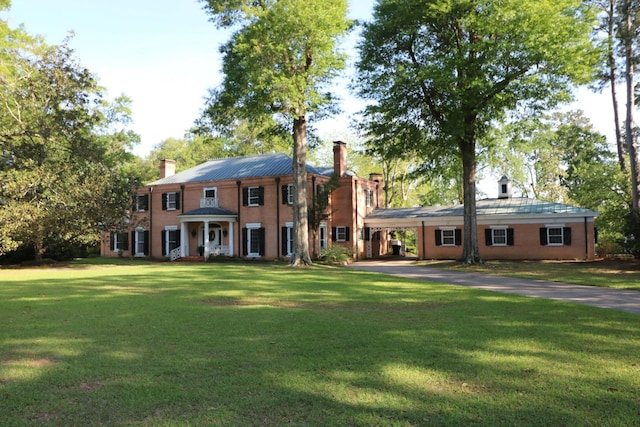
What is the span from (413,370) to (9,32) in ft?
118

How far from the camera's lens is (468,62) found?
2309cm

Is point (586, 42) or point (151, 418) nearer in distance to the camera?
point (151, 418)

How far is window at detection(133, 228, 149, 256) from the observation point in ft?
125

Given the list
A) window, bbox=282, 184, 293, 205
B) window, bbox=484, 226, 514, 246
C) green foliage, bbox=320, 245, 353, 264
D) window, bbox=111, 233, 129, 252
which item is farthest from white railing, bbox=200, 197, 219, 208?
window, bbox=484, 226, 514, 246

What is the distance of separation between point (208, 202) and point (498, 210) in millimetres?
19769

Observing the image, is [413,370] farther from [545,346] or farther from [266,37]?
[266,37]

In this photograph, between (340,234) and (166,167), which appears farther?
(166,167)

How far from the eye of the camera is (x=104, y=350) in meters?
6.75

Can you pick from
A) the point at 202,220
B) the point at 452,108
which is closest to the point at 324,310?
the point at 452,108

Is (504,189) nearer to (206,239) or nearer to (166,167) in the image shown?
(206,239)

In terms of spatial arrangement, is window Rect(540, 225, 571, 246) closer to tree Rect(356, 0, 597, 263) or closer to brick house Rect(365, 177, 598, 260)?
brick house Rect(365, 177, 598, 260)

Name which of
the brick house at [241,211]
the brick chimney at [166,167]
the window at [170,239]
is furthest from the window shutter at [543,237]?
→ the brick chimney at [166,167]

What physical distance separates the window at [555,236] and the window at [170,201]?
25.0 metres

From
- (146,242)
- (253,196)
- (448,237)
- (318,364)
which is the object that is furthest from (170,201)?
(318,364)
